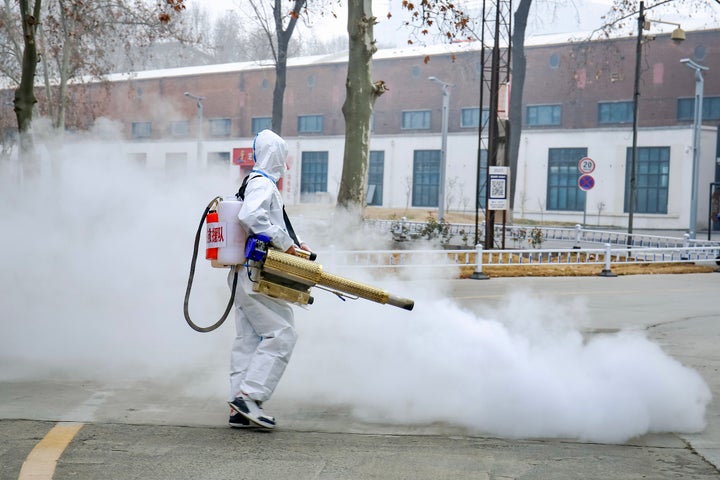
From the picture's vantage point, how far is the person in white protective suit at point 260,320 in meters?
5.73

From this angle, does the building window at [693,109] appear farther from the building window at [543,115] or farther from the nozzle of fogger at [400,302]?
the nozzle of fogger at [400,302]

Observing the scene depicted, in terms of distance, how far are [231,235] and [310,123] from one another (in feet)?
160

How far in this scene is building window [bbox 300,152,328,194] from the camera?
52.0 m

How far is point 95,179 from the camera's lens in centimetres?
860

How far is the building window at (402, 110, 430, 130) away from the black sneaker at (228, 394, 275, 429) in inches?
1808

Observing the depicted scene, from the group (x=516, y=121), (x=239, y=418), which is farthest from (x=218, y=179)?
(x=516, y=121)

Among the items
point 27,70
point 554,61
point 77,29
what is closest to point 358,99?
point 27,70

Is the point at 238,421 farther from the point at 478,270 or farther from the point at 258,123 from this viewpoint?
the point at 258,123

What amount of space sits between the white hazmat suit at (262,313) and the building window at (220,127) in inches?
1845

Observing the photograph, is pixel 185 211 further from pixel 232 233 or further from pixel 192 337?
pixel 232 233

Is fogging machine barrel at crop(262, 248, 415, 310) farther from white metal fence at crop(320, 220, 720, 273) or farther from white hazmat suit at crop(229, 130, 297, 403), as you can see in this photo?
white metal fence at crop(320, 220, 720, 273)

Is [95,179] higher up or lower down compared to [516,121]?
lower down

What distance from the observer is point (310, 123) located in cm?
5397

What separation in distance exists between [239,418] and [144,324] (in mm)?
2863
